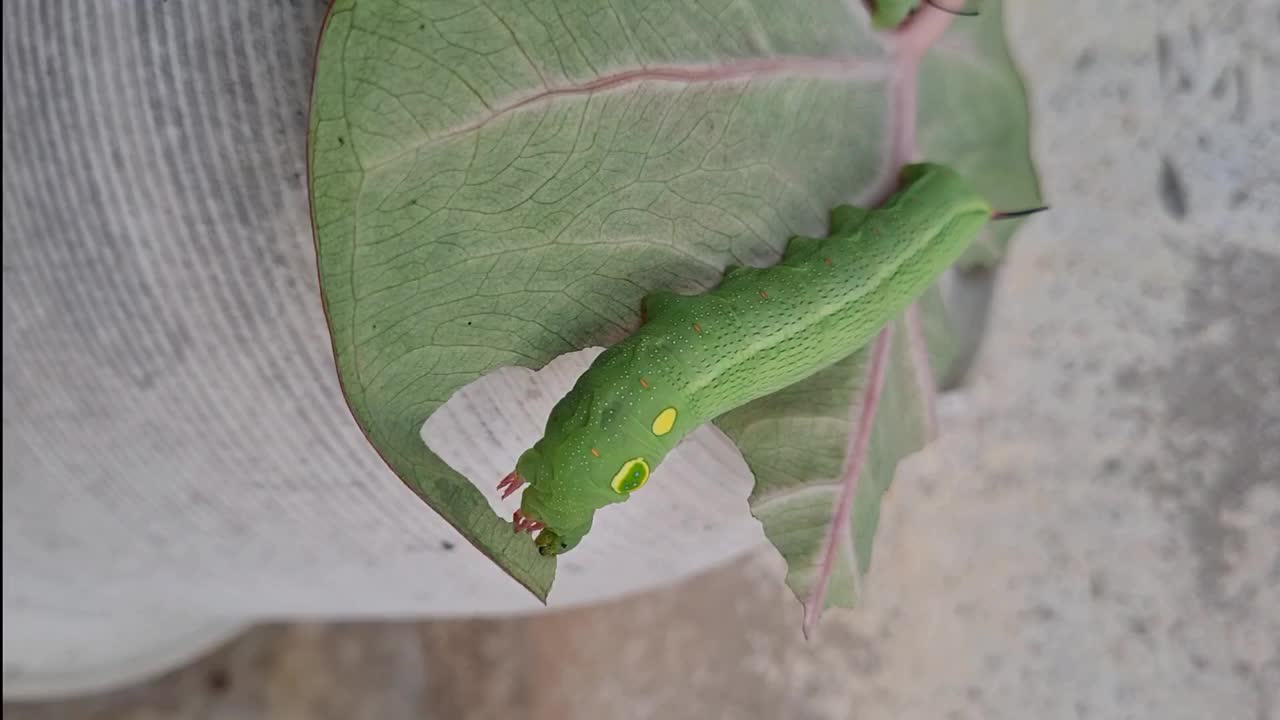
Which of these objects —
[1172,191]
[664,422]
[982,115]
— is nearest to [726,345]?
[664,422]

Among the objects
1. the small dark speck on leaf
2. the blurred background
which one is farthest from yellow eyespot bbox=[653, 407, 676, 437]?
the small dark speck on leaf

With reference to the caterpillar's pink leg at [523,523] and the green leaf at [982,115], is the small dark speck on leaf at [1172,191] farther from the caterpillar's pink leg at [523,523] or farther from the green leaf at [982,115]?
the caterpillar's pink leg at [523,523]

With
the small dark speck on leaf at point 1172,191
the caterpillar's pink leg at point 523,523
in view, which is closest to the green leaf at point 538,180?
the caterpillar's pink leg at point 523,523

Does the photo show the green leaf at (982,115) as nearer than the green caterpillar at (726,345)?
No

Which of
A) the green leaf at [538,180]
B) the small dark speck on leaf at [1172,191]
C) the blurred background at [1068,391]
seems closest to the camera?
the green leaf at [538,180]

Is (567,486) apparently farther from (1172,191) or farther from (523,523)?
(1172,191)

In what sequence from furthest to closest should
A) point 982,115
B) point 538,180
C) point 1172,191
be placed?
point 1172,191 < point 982,115 < point 538,180
